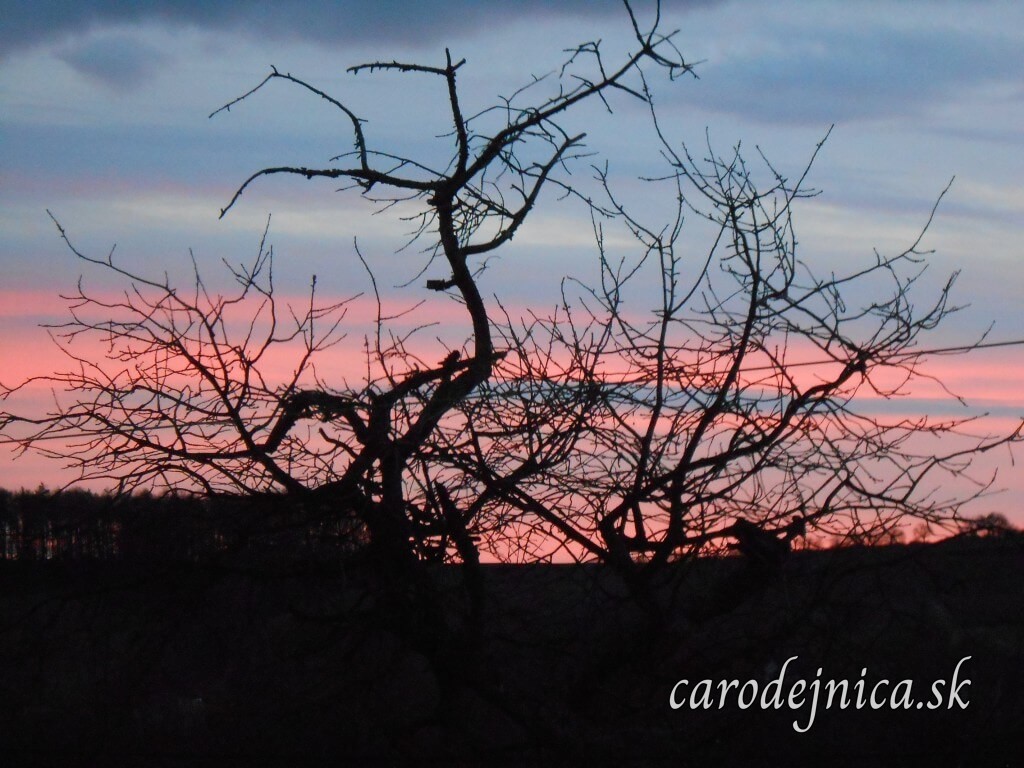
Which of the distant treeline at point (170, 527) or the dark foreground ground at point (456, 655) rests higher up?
the distant treeline at point (170, 527)

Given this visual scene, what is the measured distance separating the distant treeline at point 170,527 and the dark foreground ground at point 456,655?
107 millimetres

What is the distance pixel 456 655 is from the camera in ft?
16.4

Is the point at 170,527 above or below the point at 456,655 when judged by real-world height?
above

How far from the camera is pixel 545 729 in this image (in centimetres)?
491

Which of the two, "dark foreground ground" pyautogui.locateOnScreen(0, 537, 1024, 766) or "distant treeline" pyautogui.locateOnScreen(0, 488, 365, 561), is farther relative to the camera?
"dark foreground ground" pyautogui.locateOnScreen(0, 537, 1024, 766)

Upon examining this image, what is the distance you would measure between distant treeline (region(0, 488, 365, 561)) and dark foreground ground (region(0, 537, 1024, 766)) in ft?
0.35

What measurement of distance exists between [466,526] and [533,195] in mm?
1721

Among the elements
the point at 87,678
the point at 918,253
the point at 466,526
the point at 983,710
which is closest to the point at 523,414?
the point at 466,526

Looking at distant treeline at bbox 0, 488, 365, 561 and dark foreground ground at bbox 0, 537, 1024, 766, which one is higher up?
distant treeline at bbox 0, 488, 365, 561

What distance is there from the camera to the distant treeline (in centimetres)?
483

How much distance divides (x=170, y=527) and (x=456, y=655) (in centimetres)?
147

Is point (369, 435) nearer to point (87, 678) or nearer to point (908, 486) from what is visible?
point (908, 486)

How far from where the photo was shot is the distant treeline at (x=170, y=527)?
15.9ft

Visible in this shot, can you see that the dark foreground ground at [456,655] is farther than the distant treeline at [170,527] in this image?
Yes
